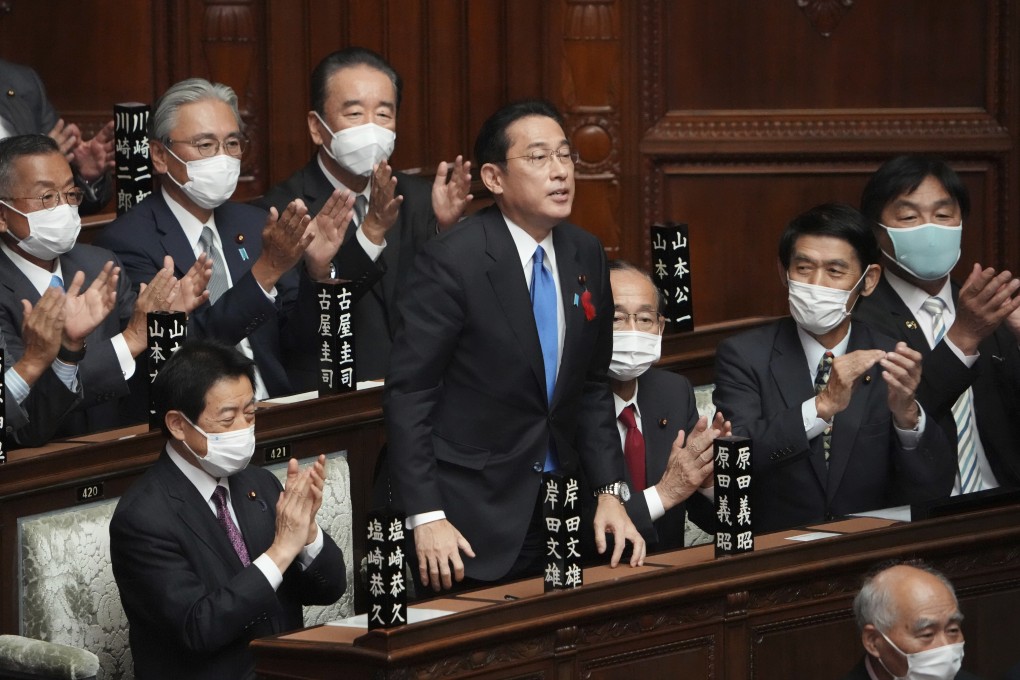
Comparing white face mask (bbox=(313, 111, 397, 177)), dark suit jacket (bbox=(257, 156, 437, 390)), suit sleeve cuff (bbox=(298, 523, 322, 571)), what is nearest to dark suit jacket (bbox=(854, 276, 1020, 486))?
dark suit jacket (bbox=(257, 156, 437, 390))

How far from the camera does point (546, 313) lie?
12.1 ft

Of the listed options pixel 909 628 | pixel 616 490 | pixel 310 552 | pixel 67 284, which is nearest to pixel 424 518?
pixel 310 552

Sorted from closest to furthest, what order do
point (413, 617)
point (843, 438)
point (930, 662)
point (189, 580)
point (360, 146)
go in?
point (413, 617), point (930, 662), point (189, 580), point (843, 438), point (360, 146)

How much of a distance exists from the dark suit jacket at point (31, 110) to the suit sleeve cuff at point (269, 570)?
2.10 m

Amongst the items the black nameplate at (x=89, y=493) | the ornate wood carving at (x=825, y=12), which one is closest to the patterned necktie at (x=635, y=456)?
the black nameplate at (x=89, y=493)

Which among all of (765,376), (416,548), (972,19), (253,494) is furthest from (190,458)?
(972,19)

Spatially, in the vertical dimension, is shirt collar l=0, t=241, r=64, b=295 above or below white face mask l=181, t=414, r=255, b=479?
above

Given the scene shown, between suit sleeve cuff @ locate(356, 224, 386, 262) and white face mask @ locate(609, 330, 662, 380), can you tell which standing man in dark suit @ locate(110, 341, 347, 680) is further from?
suit sleeve cuff @ locate(356, 224, 386, 262)

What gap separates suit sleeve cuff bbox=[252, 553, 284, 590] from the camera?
11.2 feet

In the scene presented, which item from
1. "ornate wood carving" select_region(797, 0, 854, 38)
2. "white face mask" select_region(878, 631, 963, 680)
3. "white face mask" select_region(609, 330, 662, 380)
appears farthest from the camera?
"ornate wood carving" select_region(797, 0, 854, 38)

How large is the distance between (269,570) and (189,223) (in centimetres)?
138

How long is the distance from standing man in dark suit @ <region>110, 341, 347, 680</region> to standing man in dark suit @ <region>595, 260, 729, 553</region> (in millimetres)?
797

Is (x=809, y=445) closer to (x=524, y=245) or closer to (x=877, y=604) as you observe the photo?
(x=877, y=604)

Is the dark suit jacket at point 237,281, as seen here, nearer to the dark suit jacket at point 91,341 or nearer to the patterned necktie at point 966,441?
the dark suit jacket at point 91,341
